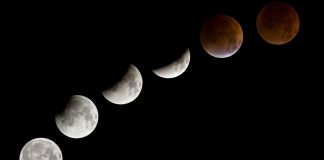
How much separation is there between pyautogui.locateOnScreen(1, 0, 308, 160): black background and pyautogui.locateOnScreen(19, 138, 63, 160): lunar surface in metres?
0.32

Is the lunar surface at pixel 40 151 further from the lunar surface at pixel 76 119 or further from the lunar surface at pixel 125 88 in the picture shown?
the lunar surface at pixel 125 88

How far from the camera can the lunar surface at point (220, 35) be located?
3787 millimetres

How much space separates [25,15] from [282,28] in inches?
128

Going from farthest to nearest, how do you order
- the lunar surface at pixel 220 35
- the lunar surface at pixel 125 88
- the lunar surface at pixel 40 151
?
1. the lunar surface at pixel 220 35
2. the lunar surface at pixel 125 88
3. the lunar surface at pixel 40 151

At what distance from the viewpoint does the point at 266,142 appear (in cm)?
576

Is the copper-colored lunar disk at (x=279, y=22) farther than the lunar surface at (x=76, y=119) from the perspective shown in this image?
Yes

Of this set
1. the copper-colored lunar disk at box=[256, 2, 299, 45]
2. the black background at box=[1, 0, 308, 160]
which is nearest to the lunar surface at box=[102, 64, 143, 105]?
the black background at box=[1, 0, 308, 160]

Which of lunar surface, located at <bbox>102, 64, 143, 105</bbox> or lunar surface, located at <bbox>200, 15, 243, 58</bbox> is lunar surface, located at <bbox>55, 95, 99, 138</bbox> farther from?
lunar surface, located at <bbox>200, 15, 243, 58</bbox>

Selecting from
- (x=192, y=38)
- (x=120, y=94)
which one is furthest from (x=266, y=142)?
(x=120, y=94)

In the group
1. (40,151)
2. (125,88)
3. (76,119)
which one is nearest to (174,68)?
(125,88)

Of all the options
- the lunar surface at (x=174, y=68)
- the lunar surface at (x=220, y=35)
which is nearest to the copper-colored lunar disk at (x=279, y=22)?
the lunar surface at (x=220, y=35)

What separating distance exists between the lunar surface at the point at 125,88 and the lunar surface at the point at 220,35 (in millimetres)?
877

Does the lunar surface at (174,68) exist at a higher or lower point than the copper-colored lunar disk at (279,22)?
lower

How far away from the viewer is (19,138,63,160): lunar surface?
3.54 meters
